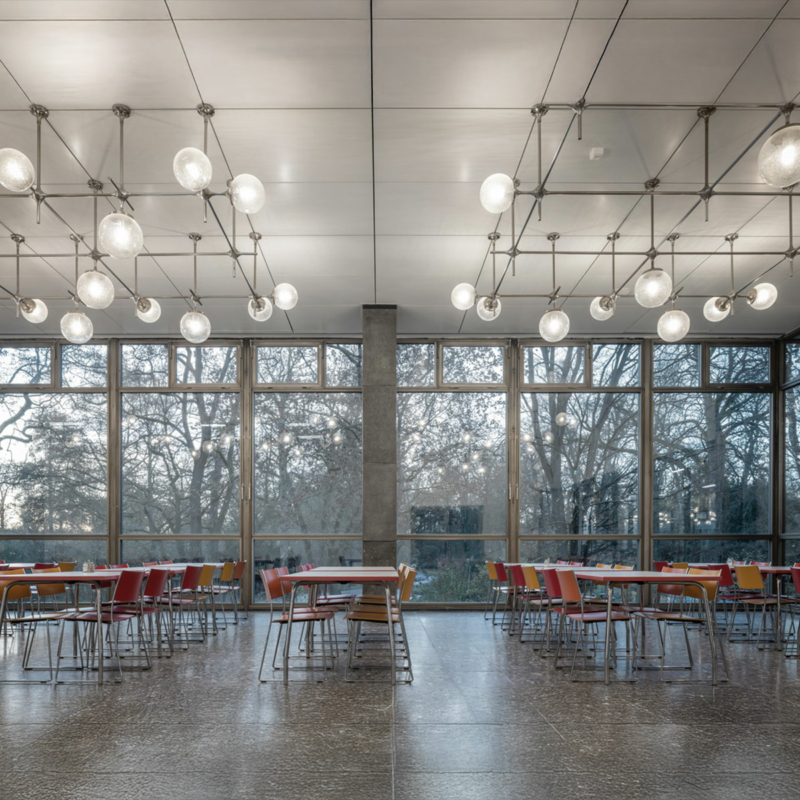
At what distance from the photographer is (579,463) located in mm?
10781

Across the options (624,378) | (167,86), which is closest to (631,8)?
(167,86)

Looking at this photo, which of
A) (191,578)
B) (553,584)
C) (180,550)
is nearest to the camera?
(553,584)

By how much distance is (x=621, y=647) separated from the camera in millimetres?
7316

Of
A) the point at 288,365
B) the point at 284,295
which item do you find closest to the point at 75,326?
the point at 284,295

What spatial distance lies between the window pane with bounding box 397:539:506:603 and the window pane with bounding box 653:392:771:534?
8.06 ft

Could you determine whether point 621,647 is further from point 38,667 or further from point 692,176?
point 38,667

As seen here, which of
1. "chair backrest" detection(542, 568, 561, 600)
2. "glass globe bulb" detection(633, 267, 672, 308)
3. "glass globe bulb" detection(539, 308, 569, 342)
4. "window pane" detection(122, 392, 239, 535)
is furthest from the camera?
"window pane" detection(122, 392, 239, 535)

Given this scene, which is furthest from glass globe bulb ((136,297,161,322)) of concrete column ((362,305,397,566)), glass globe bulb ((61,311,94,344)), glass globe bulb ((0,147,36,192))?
concrete column ((362,305,397,566))

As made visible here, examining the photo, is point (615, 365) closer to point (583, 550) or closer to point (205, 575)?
point (583, 550)

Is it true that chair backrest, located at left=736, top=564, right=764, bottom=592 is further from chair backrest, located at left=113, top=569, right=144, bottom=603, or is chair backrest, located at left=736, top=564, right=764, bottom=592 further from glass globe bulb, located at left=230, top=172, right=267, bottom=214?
glass globe bulb, located at left=230, top=172, right=267, bottom=214

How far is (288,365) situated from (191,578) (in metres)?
4.02

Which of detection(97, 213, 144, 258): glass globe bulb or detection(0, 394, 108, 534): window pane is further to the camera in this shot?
detection(0, 394, 108, 534): window pane

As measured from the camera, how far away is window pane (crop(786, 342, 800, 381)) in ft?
34.7

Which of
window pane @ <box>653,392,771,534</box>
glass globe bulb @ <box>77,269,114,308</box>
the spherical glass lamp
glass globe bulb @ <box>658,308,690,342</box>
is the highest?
the spherical glass lamp
